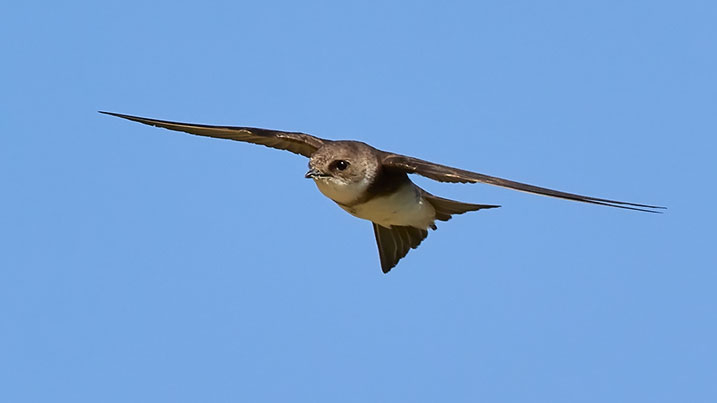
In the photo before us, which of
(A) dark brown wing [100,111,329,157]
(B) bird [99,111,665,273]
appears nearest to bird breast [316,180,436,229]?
(B) bird [99,111,665,273]

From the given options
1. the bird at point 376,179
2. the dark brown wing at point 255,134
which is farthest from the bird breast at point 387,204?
the dark brown wing at point 255,134

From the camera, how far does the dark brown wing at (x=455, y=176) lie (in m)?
8.14

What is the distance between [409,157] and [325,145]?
0.81 metres

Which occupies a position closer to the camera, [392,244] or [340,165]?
[340,165]

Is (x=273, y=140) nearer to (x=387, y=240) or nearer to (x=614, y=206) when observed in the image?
(x=387, y=240)

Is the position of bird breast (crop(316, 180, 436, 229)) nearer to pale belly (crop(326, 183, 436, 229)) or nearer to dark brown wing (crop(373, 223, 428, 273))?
pale belly (crop(326, 183, 436, 229))

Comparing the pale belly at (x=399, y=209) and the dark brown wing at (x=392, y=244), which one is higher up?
the pale belly at (x=399, y=209)

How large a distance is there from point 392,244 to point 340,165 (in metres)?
1.61

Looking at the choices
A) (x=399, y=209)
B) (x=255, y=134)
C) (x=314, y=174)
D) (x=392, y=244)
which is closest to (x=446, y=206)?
(x=399, y=209)

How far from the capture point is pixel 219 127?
11453 mm

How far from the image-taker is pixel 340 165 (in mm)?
10352

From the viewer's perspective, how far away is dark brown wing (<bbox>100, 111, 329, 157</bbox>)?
11312 mm

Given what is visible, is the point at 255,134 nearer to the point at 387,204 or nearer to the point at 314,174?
the point at 314,174

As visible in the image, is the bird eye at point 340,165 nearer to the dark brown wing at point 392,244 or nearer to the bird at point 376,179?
the bird at point 376,179
